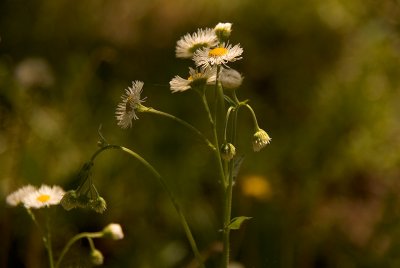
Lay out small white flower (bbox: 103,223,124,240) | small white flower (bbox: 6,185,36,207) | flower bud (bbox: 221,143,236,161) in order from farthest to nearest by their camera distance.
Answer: small white flower (bbox: 6,185,36,207), small white flower (bbox: 103,223,124,240), flower bud (bbox: 221,143,236,161)

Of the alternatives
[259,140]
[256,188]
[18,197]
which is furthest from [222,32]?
[256,188]

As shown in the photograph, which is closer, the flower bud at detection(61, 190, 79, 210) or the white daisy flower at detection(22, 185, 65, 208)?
the flower bud at detection(61, 190, 79, 210)

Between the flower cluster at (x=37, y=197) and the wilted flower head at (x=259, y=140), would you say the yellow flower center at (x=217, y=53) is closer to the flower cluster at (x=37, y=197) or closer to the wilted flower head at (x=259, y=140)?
the wilted flower head at (x=259, y=140)

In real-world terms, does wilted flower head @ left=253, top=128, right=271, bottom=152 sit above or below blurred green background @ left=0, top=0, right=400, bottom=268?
below

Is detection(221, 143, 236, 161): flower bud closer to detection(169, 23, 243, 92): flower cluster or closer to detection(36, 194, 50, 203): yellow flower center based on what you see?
detection(169, 23, 243, 92): flower cluster


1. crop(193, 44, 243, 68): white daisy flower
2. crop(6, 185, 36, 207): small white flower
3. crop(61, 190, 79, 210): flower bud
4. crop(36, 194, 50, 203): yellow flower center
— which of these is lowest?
crop(61, 190, 79, 210): flower bud

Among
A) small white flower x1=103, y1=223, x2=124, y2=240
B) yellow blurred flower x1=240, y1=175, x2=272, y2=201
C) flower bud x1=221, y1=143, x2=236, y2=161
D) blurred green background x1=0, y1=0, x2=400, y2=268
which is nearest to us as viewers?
flower bud x1=221, y1=143, x2=236, y2=161

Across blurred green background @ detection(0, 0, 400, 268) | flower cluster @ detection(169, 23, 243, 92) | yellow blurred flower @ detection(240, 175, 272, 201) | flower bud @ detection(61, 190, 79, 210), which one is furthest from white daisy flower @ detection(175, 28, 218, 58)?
yellow blurred flower @ detection(240, 175, 272, 201)

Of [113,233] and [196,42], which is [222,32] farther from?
[113,233]
